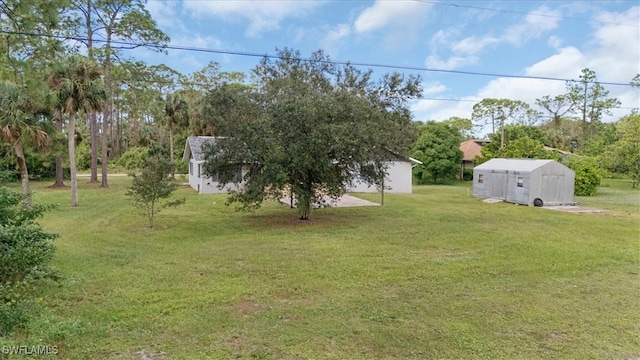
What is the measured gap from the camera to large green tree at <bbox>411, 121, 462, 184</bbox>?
1240 inches

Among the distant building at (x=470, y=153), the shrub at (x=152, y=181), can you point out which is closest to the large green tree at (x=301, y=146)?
the shrub at (x=152, y=181)

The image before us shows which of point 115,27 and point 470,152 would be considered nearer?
point 115,27

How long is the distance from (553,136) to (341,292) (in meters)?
46.4

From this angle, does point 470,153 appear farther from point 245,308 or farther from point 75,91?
point 245,308

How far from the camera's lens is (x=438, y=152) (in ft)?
104

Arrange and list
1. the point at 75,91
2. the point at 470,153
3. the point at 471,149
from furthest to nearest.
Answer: the point at 471,149 → the point at 470,153 → the point at 75,91

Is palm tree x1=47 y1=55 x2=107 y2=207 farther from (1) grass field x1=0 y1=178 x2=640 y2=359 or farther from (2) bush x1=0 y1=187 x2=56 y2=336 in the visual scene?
(2) bush x1=0 y1=187 x2=56 y2=336

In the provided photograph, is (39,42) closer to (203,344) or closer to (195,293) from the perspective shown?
(195,293)

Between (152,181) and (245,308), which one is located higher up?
(152,181)

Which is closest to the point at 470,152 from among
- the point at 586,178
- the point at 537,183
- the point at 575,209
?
the point at 586,178

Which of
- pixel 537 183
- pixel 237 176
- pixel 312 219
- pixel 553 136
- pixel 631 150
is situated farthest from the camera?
pixel 553 136

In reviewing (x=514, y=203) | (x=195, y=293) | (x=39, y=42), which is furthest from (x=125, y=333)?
(x=514, y=203)

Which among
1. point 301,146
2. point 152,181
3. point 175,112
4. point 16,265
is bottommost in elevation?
point 16,265

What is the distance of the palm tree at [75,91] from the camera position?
15.2 m
